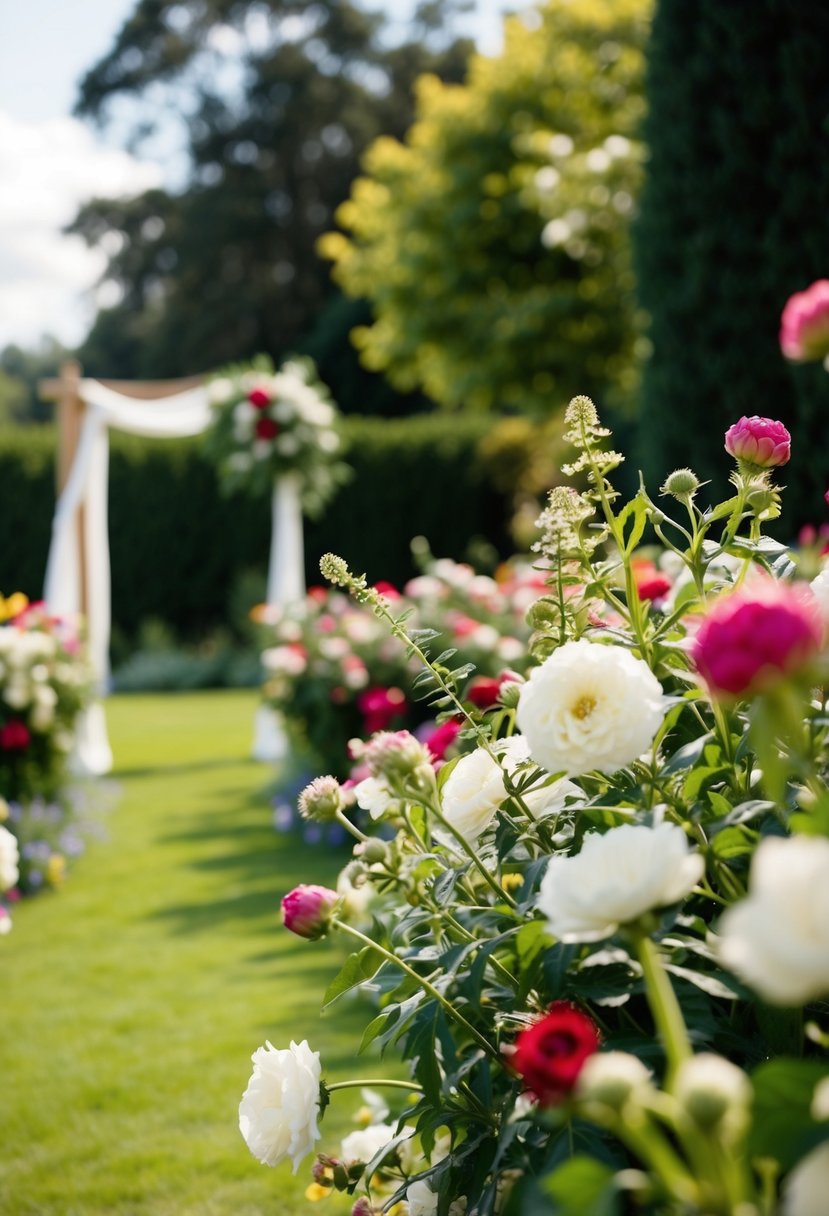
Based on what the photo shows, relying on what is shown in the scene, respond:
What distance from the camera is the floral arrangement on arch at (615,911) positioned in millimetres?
657

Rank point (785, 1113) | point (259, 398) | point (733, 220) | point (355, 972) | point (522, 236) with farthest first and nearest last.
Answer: point (522, 236)
point (259, 398)
point (733, 220)
point (355, 972)
point (785, 1113)

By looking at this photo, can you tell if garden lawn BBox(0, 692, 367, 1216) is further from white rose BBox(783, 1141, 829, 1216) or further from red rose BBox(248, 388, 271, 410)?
red rose BBox(248, 388, 271, 410)

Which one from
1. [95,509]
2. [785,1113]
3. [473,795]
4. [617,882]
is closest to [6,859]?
[473,795]

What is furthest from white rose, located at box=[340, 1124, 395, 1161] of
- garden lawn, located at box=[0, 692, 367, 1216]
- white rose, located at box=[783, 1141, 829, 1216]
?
white rose, located at box=[783, 1141, 829, 1216]

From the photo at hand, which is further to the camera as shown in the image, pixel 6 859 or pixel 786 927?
pixel 6 859

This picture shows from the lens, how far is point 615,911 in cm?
81

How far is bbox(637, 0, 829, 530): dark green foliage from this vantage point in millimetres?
4418

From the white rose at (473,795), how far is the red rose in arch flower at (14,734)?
13.1 feet

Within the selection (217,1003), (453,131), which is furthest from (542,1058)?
(453,131)

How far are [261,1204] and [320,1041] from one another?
2.53 ft

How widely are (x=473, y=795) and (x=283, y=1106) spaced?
37cm

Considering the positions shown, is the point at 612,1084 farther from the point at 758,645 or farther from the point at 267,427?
the point at 267,427

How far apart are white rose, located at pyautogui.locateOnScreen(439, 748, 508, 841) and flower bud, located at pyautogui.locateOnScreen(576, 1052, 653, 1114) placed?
0.56 meters

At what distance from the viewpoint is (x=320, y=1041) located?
310cm
